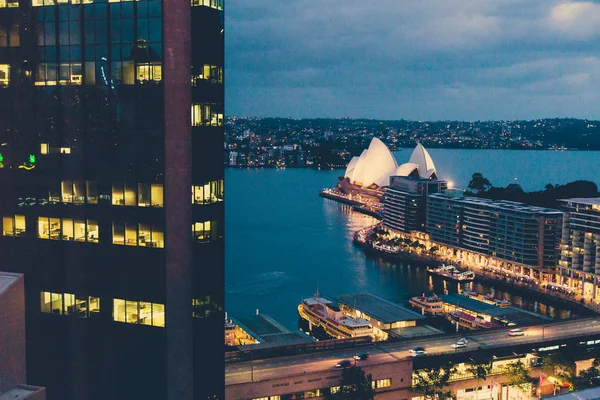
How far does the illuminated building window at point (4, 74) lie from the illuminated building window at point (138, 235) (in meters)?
2.12

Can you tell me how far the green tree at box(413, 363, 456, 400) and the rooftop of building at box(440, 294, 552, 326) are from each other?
7302mm

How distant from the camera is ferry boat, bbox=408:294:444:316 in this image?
2445 cm

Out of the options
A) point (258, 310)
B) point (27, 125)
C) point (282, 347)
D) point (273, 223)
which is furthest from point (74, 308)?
point (273, 223)

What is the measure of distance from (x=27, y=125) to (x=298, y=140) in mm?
107765

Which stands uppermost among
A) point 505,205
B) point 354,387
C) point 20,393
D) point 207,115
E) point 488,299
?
point 207,115

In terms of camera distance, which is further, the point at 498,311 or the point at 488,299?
the point at 488,299

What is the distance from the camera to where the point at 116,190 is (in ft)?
28.5

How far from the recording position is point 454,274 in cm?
3083

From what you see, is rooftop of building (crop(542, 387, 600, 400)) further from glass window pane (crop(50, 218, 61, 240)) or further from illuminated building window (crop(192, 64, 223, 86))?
glass window pane (crop(50, 218, 61, 240))

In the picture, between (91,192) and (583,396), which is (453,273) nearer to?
(583,396)

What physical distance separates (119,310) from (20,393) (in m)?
2.92

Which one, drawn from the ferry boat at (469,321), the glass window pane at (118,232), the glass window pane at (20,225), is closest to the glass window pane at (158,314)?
the glass window pane at (118,232)

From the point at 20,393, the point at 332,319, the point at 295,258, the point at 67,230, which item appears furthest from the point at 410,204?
the point at 20,393

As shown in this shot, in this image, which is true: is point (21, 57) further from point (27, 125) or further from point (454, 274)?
point (454, 274)
